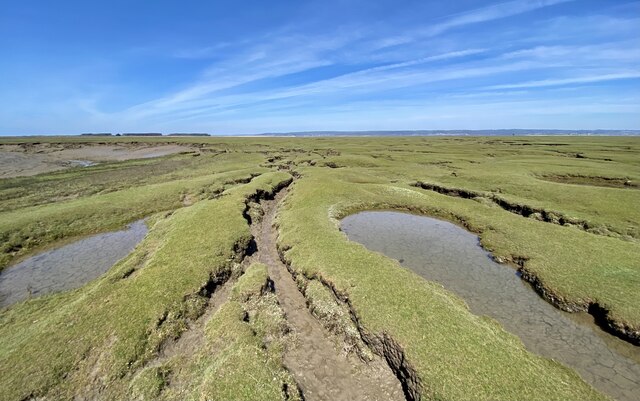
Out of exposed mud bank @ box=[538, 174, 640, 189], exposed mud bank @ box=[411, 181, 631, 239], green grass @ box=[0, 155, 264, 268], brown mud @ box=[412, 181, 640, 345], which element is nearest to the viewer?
brown mud @ box=[412, 181, 640, 345]

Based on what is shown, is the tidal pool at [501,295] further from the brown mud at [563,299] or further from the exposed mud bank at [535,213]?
the exposed mud bank at [535,213]

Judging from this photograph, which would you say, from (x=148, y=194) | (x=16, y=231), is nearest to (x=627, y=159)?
(x=148, y=194)

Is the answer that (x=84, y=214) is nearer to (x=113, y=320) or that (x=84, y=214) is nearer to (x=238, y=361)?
(x=113, y=320)

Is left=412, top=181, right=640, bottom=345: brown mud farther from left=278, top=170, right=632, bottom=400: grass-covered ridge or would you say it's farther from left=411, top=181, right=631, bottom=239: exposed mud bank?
left=278, top=170, right=632, bottom=400: grass-covered ridge

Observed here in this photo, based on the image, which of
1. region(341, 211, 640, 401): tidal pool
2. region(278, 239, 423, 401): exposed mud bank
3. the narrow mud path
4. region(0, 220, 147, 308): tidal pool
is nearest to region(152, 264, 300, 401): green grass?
the narrow mud path

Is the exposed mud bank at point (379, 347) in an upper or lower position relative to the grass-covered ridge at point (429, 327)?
lower

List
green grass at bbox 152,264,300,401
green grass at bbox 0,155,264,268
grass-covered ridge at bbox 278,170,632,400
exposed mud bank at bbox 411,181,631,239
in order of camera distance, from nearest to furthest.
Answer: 1. grass-covered ridge at bbox 278,170,632,400
2. green grass at bbox 152,264,300,401
3. exposed mud bank at bbox 411,181,631,239
4. green grass at bbox 0,155,264,268

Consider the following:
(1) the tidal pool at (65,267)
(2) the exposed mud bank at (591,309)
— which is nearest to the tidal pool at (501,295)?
(2) the exposed mud bank at (591,309)
